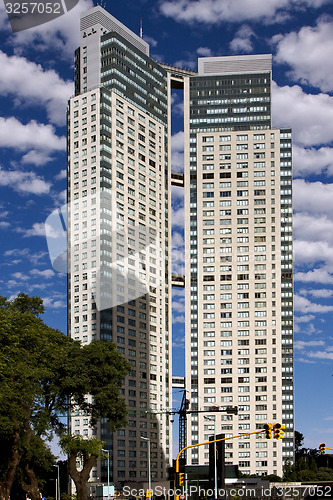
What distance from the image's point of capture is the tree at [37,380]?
69188mm

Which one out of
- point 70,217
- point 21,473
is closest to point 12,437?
point 21,473

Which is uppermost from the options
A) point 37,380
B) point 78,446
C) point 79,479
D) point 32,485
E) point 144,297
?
point 144,297

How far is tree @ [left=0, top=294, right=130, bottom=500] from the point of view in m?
69.2

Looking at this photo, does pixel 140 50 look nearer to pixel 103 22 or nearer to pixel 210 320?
pixel 103 22

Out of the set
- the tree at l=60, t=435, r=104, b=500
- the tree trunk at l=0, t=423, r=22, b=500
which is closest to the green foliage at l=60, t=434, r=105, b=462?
the tree at l=60, t=435, r=104, b=500

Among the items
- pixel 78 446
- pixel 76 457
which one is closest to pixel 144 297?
pixel 76 457

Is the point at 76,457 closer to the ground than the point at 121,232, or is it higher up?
closer to the ground

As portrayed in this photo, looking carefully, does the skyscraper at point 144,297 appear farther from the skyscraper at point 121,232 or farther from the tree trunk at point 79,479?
the tree trunk at point 79,479

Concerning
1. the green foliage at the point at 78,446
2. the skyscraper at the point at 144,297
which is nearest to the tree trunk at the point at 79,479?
the green foliage at the point at 78,446

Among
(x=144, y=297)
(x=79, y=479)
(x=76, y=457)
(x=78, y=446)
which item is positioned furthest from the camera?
(x=144, y=297)

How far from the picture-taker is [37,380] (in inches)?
2916

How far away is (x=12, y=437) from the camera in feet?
234

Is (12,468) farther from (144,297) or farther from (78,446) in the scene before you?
(144,297)

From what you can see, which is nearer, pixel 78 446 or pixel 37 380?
pixel 37 380
